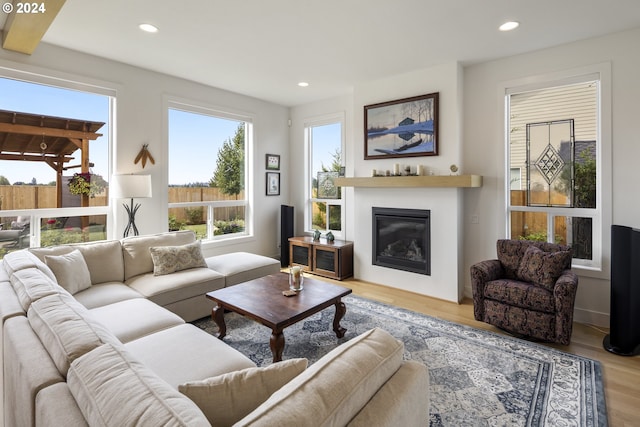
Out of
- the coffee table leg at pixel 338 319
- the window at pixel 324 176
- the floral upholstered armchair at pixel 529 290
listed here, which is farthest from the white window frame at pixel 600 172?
the window at pixel 324 176

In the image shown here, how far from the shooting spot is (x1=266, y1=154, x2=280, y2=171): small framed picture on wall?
5.55 m

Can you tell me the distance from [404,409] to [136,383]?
762 millimetres

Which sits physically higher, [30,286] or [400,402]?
[30,286]

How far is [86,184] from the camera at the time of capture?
12.1 feet

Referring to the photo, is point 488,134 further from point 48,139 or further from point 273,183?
point 48,139

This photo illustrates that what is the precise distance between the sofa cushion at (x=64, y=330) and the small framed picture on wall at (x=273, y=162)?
13.9ft

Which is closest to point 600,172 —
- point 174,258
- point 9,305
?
point 174,258

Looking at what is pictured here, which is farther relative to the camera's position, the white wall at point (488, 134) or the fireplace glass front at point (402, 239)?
the fireplace glass front at point (402, 239)

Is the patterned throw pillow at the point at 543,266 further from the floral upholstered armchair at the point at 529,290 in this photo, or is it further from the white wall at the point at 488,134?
the white wall at the point at 488,134

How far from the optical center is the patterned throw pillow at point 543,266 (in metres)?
2.86

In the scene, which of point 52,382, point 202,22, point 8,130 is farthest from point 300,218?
point 52,382

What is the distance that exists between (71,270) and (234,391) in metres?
2.46

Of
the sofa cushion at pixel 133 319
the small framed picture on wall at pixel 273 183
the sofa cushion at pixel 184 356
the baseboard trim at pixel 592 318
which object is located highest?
the small framed picture on wall at pixel 273 183

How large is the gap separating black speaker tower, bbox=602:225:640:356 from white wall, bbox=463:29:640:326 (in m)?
0.61
